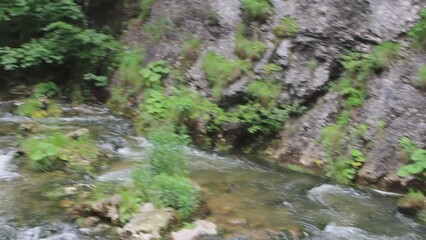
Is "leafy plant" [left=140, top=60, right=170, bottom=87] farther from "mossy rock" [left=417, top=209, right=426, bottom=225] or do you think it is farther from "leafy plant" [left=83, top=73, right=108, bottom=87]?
"mossy rock" [left=417, top=209, right=426, bottom=225]

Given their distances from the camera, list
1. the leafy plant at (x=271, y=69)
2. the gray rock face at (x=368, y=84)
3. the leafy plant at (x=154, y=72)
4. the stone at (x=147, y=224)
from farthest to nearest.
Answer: the leafy plant at (x=154, y=72) → the leafy plant at (x=271, y=69) → the gray rock face at (x=368, y=84) → the stone at (x=147, y=224)

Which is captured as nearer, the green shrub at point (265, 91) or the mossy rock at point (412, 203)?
the mossy rock at point (412, 203)

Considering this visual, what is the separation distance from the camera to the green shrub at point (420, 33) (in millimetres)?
7732

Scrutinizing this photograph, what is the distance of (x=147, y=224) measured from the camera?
5078 millimetres

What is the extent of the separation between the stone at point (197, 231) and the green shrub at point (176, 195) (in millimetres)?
210

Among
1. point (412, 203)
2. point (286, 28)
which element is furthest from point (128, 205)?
point (286, 28)

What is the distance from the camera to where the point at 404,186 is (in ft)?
21.9

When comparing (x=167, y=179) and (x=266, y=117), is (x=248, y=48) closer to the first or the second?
(x=266, y=117)

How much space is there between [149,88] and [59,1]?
11.9 ft

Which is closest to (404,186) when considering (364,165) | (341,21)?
(364,165)

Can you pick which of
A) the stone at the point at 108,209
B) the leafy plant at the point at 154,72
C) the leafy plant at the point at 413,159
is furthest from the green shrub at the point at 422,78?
the leafy plant at the point at 154,72

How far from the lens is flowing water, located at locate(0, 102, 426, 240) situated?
534 centimetres

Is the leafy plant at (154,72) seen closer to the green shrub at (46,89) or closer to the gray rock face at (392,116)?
the green shrub at (46,89)

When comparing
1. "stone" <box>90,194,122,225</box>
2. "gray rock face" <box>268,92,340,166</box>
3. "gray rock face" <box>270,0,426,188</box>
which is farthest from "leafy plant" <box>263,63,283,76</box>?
"stone" <box>90,194,122,225</box>
